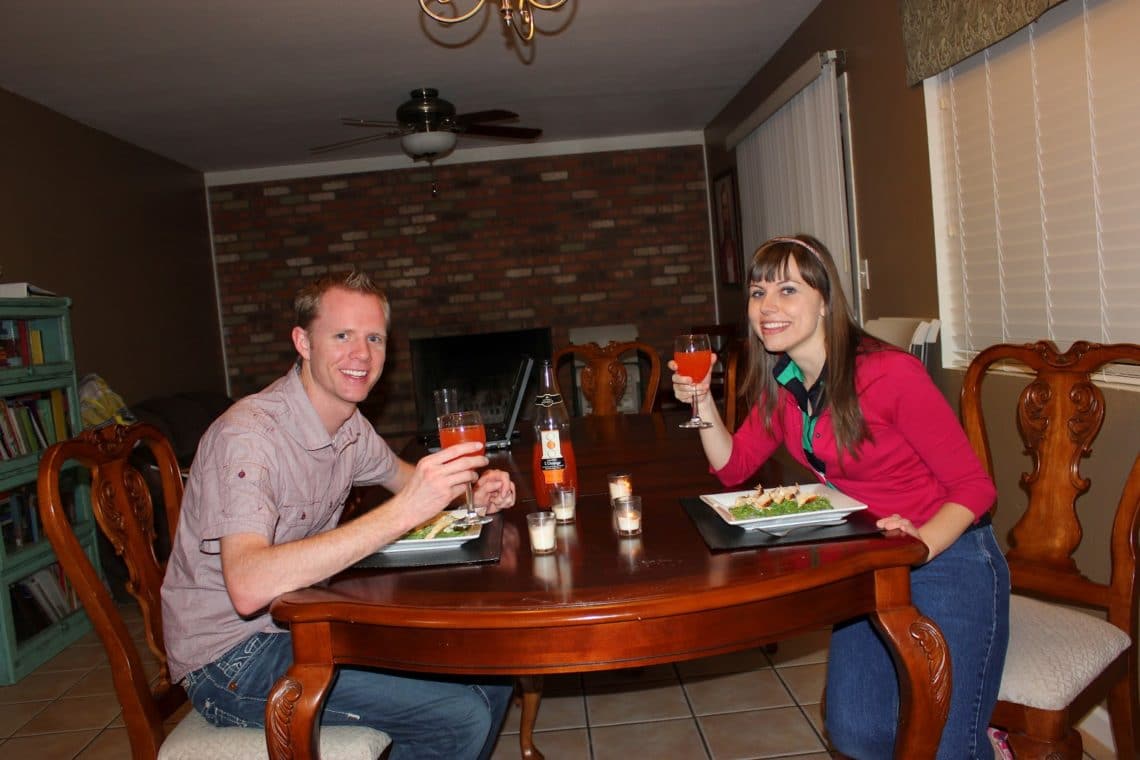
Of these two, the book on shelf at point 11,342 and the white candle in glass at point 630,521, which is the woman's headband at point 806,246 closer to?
the white candle in glass at point 630,521

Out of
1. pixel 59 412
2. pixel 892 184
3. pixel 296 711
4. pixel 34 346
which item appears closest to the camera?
pixel 296 711

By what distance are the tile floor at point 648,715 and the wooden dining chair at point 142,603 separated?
1.12 m

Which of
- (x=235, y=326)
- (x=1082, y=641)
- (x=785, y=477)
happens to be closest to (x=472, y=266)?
(x=235, y=326)

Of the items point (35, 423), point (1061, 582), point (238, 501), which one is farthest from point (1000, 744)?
point (35, 423)

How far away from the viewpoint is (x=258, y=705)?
1561 mm

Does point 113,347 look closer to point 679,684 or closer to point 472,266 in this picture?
point 472,266

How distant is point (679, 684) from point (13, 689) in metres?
2.52

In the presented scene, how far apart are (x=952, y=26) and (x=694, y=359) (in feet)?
6.16

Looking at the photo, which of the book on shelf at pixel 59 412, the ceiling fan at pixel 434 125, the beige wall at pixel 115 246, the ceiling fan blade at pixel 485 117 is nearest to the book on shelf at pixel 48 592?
the book on shelf at pixel 59 412

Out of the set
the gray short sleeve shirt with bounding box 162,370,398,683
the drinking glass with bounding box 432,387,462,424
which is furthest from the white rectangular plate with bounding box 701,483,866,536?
the gray short sleeve shirt with bounding box 162,370,398,683

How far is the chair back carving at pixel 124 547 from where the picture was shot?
60.7 inches

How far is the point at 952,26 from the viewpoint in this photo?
3.01m

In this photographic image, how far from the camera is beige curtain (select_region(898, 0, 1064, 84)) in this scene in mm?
2602

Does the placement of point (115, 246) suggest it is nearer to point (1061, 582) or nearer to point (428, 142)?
point (428, 142)
